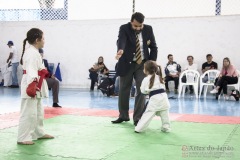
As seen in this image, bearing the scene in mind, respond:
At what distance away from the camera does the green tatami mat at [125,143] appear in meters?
3.60

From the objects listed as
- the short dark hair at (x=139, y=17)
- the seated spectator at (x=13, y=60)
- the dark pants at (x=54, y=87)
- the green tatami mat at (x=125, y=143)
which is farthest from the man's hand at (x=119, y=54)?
the seated spectator at (x=13, y=60)

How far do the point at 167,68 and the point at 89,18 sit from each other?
165 inches

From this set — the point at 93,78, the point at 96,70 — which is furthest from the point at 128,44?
the point at 93,78

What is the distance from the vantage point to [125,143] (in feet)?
13.8

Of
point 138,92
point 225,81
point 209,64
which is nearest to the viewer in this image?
point 138,92

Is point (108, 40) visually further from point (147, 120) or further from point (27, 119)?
point (27, 119)

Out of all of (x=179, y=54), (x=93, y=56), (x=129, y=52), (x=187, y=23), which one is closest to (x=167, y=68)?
(x=179, y=54)

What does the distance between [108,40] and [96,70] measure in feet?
5.15

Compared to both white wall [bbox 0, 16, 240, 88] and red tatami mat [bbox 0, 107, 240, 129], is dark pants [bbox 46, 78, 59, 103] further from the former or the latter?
white wall [bbox 0, 16, 240, 88]

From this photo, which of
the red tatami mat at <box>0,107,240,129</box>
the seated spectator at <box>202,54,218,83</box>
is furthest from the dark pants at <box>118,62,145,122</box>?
the seated spectator at <box>202,54,218,83</box>

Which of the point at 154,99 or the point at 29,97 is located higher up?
the point at 29,97

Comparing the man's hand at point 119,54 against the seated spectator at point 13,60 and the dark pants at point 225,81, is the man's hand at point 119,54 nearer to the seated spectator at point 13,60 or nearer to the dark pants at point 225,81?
the dark pants at point 225,81

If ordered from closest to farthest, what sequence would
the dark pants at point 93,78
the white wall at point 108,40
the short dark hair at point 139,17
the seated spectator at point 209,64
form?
the short dark hair at point 139,17 → the seated spectator at point 209,64 → the white wall at point 108,40 → the dark pants at point 93,78

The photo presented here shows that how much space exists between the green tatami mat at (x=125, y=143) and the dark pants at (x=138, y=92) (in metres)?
0.25
